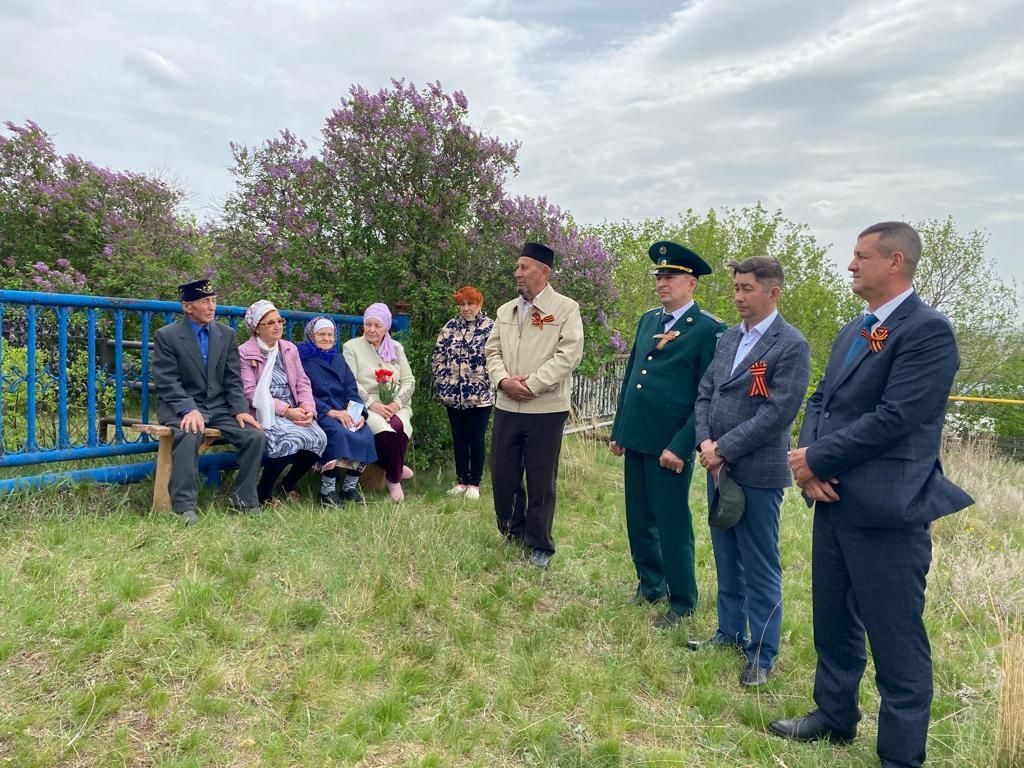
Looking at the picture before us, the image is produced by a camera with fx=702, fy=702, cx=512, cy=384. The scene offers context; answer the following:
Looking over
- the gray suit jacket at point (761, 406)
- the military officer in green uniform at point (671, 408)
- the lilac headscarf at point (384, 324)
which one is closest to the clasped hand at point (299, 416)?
the lilac headscarf at point (384, 324)

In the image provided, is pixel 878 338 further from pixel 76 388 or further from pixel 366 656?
pixel 76 388

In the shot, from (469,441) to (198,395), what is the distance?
231 centimetres

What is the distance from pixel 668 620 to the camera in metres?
3.88

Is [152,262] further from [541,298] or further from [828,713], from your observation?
[828,713]

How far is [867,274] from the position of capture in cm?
262

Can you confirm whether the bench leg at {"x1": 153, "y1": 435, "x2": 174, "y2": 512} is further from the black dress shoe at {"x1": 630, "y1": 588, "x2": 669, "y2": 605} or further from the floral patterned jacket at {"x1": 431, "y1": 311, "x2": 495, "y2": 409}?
the black dress shoe at {"x1": 630, "y1": 588, "x2": 669, "y2": 605}

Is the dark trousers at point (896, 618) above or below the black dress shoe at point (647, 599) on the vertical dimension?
above

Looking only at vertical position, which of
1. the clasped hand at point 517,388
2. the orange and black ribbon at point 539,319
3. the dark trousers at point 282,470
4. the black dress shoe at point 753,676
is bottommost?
the black dress shoe at point 753,676

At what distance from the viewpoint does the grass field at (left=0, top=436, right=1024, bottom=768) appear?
8.49 feet

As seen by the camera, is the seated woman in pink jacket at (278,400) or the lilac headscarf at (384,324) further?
the lilac headscarf at (384,324)

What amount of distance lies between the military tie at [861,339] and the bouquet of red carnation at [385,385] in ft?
12.3

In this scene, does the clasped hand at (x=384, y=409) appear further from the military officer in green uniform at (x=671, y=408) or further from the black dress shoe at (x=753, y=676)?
the black dress shoe at (x=753, y=676)

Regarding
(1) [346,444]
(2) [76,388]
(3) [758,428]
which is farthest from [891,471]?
(2) [76,388]

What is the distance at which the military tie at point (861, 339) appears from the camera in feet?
8.77
